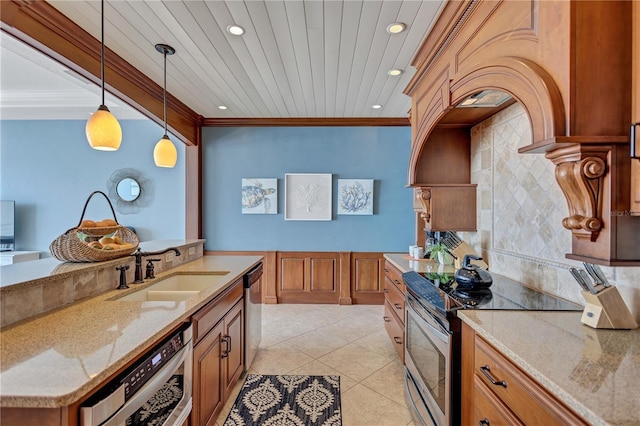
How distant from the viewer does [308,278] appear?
472 centimetres

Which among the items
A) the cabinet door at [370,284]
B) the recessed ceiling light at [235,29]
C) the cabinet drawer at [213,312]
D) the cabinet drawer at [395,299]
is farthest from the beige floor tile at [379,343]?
the recessed ceiling light at [235,29]

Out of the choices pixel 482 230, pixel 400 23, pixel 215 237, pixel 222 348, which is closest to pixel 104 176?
pixel 215 237

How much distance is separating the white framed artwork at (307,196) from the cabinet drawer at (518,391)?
351cm

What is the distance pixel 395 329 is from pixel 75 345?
249 cm

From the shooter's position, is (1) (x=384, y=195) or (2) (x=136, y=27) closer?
(2) (x=136, y=27)

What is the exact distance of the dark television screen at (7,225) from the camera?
4.77 m

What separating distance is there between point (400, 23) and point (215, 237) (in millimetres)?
3899

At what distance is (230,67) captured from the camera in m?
2.88

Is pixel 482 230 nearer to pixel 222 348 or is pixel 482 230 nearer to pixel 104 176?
pixel 222 348

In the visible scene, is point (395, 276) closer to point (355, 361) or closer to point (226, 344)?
point (355, 361)

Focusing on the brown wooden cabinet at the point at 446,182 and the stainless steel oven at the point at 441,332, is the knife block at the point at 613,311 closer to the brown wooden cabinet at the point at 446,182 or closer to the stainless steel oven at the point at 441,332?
the stainless steel oven at the point at 441,332

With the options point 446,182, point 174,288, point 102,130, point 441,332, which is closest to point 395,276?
point 446,182

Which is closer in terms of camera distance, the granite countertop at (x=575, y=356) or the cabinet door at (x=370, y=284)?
the granite countertop at (x=575, y=356)

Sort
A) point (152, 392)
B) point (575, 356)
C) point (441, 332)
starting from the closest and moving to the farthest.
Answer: point (575, 356) < point (152, 392) < point (441, 332)
